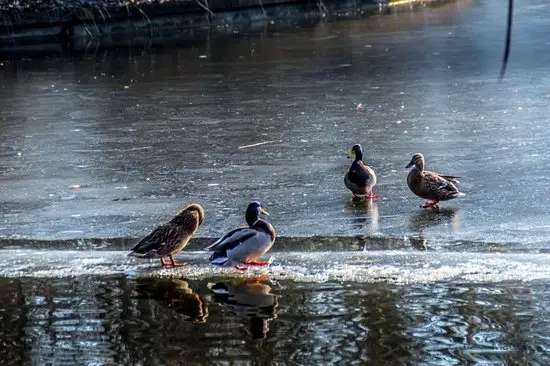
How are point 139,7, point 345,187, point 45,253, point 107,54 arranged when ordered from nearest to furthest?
point 45,253 < point 345,187 < point 107,54 < point 139,7

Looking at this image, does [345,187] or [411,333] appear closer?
[411,333]

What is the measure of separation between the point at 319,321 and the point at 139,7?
20922mm

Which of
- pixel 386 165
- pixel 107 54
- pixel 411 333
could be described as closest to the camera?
pixel 411 333

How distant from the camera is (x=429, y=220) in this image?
10.0 m

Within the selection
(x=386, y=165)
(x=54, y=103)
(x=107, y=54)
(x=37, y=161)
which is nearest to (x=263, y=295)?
(x=386, y=165)

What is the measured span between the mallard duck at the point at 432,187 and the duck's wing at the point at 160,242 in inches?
101

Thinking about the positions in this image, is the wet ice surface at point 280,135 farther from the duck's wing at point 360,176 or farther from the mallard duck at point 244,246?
the mallard duck at point 244,246

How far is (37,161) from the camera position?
514 inches

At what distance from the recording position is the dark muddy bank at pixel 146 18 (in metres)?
26.0

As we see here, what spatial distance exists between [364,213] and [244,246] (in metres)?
2.05

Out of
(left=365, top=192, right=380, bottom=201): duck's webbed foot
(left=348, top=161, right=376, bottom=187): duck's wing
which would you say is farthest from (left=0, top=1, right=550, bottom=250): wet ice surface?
(left=348, top=161, right=376, bottom=187): duck's wing

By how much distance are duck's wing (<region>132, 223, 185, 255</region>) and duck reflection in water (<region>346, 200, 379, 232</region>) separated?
1.71 meters

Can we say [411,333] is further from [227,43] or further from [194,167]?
[227,43]

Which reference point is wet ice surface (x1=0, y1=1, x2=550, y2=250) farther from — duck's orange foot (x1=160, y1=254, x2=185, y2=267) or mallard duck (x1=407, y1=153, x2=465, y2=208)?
duck's orange foot (x1=160, y1=254, x2=185, y2=267)
